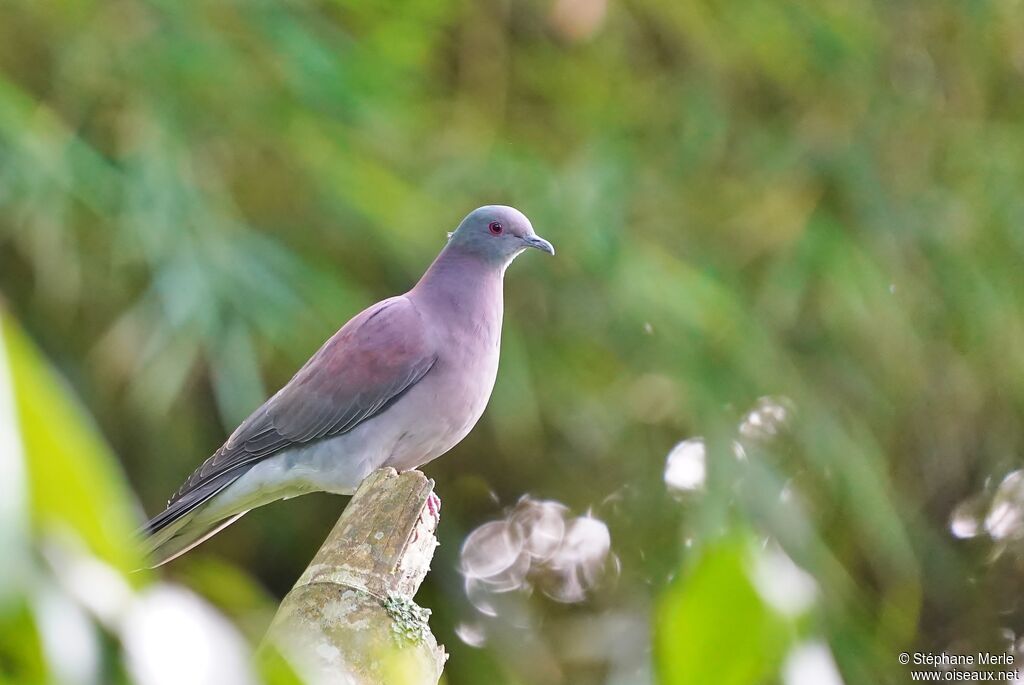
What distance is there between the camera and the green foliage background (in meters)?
3.66

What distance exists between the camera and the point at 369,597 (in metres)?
1.57

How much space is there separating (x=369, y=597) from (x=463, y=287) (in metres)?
1.41

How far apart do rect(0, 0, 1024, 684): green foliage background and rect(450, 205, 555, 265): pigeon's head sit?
0.67 metres

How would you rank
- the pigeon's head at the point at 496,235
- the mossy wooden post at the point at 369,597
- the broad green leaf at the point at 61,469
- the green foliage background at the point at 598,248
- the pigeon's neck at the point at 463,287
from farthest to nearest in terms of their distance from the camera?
the green foliage background at the point at 598,248
the pigeon's head at the point at 496,235
the pigeon's neck at the point at 463,287
the mossy wooden post at the point at 369,597
the broad green leaf at the point at 61,469

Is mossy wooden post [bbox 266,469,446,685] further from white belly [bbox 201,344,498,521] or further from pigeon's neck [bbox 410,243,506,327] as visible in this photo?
pigeon's neck [bbox 410,243,506,327]

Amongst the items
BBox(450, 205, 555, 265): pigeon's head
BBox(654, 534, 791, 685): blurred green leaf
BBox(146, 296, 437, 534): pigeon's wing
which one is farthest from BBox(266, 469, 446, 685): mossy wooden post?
BBox(450, 205, 555, 265): pigeon's head

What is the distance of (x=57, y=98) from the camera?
3.78 m

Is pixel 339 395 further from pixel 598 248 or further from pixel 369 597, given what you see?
pixel 369 597

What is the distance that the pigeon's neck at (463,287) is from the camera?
2.86 metres

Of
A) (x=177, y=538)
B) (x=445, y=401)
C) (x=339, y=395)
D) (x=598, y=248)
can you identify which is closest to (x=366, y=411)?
(x=339, y=395)

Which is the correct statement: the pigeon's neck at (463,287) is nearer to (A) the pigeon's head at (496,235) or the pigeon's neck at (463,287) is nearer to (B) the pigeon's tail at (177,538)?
(A) the pigeon's head at (496,235)

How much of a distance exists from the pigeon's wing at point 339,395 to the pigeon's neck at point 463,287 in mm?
66

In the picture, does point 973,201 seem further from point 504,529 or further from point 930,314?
point 504,529

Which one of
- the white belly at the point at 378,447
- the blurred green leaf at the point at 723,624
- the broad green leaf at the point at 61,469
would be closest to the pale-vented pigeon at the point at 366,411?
the white belly at the point at 378,447
